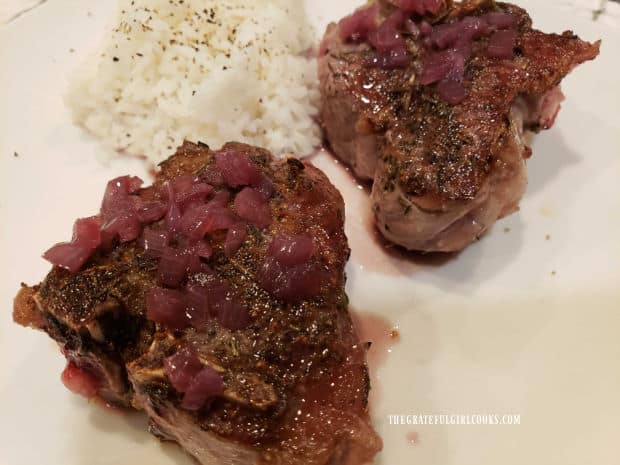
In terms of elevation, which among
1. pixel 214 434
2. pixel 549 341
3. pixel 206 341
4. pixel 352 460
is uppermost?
pixel 206 341

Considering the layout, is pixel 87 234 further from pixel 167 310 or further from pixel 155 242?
pixel 167 310

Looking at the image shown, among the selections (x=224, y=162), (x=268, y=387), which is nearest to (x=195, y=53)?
(x=224, y=162)

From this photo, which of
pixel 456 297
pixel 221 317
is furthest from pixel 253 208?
pixel 456 297

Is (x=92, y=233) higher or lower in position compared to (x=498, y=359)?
higher

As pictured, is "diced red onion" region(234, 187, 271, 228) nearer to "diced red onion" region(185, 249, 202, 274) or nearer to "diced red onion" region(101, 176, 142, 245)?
"diced red onion" region(185, 249, 202, 274)

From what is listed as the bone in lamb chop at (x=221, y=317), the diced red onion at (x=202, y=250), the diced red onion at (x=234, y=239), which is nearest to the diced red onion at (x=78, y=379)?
the bone in lamb chop at (x=221, y=317)

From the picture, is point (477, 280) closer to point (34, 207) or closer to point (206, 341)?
point (206, 341)

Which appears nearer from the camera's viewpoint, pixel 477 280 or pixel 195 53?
pixel 477 280
